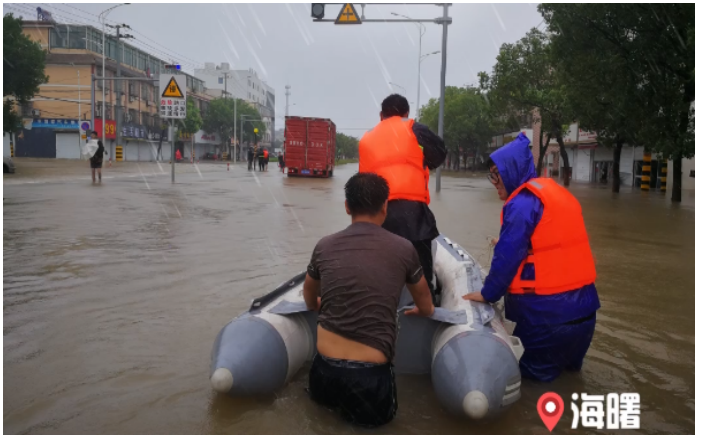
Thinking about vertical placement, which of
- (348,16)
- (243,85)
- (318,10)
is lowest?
(348,16)

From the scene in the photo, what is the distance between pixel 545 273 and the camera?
385 cm

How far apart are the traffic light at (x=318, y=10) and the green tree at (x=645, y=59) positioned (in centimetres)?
714

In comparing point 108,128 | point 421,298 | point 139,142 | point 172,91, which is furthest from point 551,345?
point 139,142

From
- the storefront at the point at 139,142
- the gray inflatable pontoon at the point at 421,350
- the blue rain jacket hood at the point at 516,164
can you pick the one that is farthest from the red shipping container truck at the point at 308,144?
the storefront at the point at 139,142

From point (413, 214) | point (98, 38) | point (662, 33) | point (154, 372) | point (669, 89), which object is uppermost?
point (98, 38)

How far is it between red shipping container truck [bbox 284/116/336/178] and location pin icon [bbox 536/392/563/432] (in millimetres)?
30324

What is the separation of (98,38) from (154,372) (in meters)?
60.9

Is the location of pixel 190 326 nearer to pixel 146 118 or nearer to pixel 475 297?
pixel 475 297

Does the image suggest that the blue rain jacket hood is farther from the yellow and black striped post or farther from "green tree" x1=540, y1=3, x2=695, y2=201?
the yellow and black striped post

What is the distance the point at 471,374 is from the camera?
10.6ft

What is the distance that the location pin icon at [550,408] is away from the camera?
360cm

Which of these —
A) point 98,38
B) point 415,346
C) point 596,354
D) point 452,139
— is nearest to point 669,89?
point 596,354

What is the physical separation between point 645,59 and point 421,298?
56.9 feet

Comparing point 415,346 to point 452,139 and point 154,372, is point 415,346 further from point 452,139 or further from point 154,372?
point 452,139
